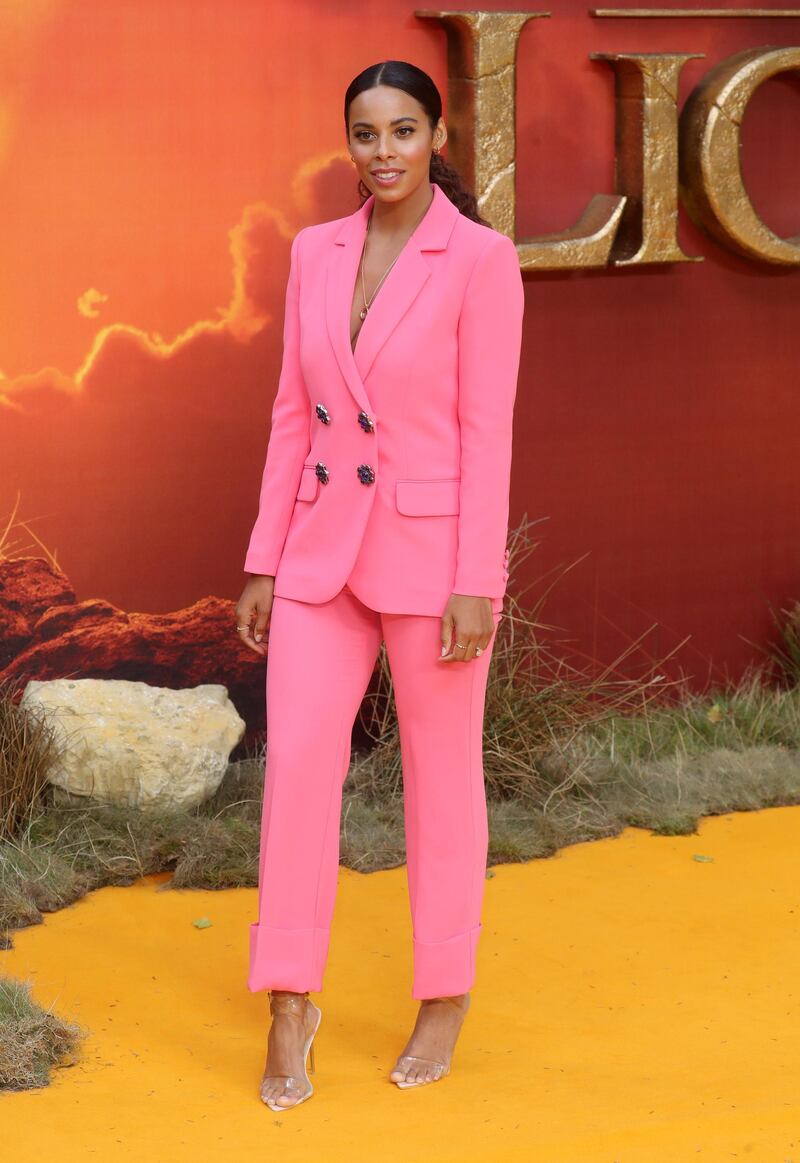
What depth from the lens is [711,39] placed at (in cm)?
574

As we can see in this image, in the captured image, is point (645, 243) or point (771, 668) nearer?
point (645, 243)

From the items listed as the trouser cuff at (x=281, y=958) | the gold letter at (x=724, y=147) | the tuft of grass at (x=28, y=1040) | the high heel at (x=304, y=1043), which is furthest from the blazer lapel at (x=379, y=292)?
the gold letter at (x=724, y=147)

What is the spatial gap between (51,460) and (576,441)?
1.81 metres

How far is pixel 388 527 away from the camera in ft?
10.6

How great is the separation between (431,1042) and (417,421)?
126cm

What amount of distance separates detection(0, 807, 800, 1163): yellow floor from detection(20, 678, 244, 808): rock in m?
0.45

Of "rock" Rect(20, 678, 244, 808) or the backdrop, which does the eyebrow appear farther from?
"rock" Rect(20, 678, 244, 808)

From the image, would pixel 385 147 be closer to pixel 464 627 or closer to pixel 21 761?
pixel 464 627

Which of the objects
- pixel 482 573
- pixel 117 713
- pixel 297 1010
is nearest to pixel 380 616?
pixel 482 573

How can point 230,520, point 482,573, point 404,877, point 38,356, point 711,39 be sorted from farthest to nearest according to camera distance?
1. point 711,39
2. point 230,520
3. point 38,356
4. point 404,877
5. point 482,573

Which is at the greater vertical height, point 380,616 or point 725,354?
point 725,354

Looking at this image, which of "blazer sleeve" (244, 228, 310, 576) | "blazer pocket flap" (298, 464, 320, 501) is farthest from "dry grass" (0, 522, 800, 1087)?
"blazer pocket flap" (298, 464, 320, 501)

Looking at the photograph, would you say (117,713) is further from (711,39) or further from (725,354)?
(711,39)

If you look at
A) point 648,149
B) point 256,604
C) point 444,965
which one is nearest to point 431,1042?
point 444,965
